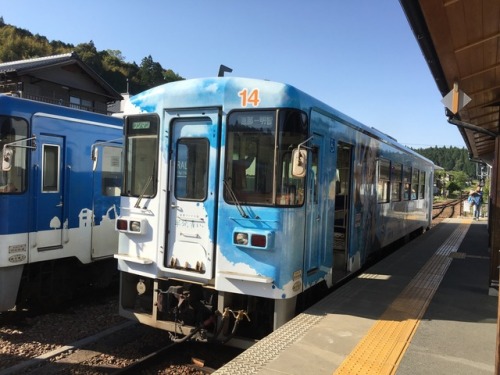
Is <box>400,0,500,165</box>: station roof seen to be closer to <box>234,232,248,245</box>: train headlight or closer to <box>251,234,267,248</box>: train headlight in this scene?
<box>251,234,267,248</box>: train headlight

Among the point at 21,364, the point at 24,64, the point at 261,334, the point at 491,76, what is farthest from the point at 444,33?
the point at 24,64

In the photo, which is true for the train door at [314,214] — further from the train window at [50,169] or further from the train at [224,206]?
the train window at [50,169]

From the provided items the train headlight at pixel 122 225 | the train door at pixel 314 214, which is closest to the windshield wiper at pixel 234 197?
the train door at pixel 314 214

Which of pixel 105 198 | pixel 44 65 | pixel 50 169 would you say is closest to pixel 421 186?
pixel 105 198

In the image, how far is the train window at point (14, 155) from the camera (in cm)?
595

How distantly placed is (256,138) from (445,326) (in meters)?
2.99

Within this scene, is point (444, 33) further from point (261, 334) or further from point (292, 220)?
point (261, 334)

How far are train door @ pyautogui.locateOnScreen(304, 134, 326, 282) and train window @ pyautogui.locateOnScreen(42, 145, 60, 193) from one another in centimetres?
393

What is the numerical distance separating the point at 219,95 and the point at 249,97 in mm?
351

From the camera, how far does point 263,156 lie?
471cm

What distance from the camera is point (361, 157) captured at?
7281 mm

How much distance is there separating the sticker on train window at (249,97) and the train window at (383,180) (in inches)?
176

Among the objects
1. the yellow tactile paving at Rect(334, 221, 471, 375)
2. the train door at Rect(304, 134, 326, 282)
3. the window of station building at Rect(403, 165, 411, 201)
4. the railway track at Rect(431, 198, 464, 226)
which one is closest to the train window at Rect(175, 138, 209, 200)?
the train door at Rect(304, 134, 326, 282)

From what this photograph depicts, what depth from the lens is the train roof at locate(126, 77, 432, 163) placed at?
15.4 ft
